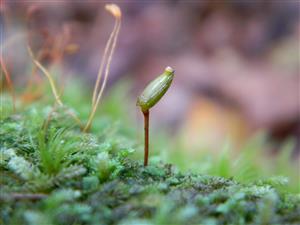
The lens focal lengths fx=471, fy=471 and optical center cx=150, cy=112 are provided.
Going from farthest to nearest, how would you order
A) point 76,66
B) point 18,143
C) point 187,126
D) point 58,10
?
1. point 58,10
2. point 76,66
3. point 187,126
4. point 18,143

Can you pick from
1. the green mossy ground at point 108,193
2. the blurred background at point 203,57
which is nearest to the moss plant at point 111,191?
the green mossy ground at point 108,193

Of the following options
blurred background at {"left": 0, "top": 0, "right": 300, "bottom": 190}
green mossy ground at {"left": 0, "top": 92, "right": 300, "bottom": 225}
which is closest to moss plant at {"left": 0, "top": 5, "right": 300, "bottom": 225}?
green mossy ground at {"left": 0, "top": 92, "right": 300, "bottom": 225}

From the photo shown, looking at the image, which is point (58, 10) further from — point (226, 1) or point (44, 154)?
point (44, 154)

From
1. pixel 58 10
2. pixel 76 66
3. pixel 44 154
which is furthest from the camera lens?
pixel 58 10

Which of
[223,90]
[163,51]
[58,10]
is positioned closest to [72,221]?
[223,90]

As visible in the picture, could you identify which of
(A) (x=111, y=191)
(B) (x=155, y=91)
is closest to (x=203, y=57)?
(B) (x=155, y=91)

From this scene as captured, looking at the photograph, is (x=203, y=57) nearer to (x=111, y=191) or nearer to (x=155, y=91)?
(x=155, y=91)
